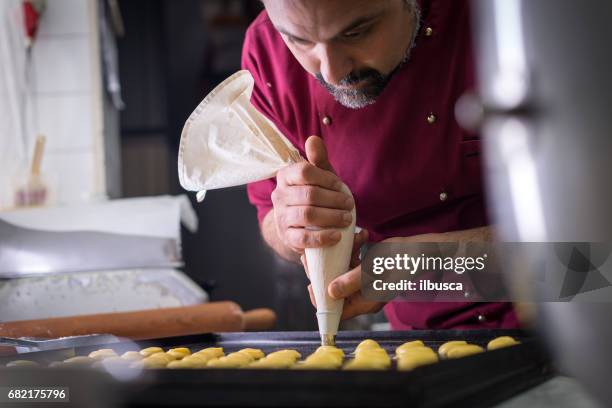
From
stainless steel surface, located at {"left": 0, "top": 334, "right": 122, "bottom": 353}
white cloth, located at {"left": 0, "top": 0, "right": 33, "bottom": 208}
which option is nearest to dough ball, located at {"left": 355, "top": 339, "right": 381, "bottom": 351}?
stainless steel surface, located at {"left": 0, "top": 334, "right": 122, "bottom": 353}

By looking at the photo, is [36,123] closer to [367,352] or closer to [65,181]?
[65,181]

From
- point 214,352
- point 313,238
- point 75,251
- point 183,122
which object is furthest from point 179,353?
point 75,251

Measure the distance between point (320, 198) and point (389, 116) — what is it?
0.15 metres

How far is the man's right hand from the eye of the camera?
23.5 inches

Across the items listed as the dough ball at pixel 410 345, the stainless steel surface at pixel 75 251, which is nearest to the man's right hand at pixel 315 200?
the dough ball at pixel 410 345

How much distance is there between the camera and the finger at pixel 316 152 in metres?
→ 0.60

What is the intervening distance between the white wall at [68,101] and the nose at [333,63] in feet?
1.83

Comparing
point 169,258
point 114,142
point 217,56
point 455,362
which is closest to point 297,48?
point 217,56

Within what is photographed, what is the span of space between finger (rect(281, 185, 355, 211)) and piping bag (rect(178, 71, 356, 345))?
0.04ft

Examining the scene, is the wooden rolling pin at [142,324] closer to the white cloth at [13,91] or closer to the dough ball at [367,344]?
the dough ball at [367,344]

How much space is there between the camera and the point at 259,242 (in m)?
0.97

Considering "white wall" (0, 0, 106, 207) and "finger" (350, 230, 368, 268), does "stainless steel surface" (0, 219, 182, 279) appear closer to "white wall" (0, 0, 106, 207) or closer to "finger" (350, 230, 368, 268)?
A: "white wall" (0, 0, 106, 207)

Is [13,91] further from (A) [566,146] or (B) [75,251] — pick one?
(A) [566,146]

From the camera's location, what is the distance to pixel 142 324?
0.79 m
